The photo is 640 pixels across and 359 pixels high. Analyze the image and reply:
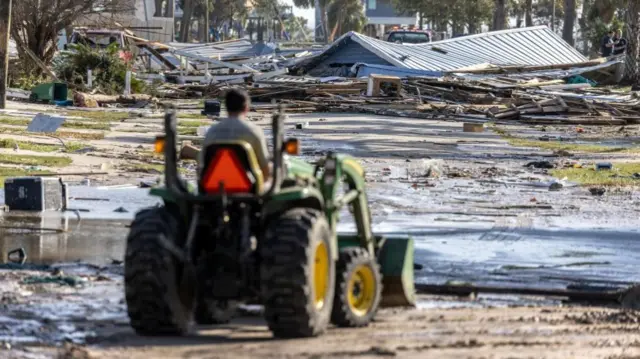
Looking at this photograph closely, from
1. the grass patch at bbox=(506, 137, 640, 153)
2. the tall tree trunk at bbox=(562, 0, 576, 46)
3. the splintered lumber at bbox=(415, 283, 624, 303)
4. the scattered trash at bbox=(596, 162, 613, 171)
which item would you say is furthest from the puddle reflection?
the tall tree trunk at bbox=(562, 0, 576, 46)

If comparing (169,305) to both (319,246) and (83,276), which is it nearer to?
(319,246)

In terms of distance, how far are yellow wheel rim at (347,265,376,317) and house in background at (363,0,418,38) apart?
13670 cm

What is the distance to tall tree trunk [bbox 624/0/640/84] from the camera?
52.6 meters

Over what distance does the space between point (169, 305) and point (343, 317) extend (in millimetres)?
1247

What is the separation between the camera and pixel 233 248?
28.8 feet

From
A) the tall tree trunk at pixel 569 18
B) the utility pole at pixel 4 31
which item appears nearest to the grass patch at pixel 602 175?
the utility pole at pixel 4 31

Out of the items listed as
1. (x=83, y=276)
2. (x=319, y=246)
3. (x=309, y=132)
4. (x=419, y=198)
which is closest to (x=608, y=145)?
(x=309, y=132)

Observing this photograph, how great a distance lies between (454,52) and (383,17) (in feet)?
340

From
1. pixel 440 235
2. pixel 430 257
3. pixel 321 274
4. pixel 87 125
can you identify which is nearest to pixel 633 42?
pixel 87 125

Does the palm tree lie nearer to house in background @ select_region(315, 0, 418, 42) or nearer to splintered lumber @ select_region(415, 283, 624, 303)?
house in background @ select_region(315, 0, 418, 42)

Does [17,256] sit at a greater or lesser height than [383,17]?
lesser

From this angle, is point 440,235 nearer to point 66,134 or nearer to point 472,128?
point 66,134

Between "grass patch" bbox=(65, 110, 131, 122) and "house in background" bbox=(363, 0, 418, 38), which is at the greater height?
"house in background" bbox=(363, 0, 418, 38)

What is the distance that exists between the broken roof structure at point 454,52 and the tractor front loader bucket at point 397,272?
39.3 metres
